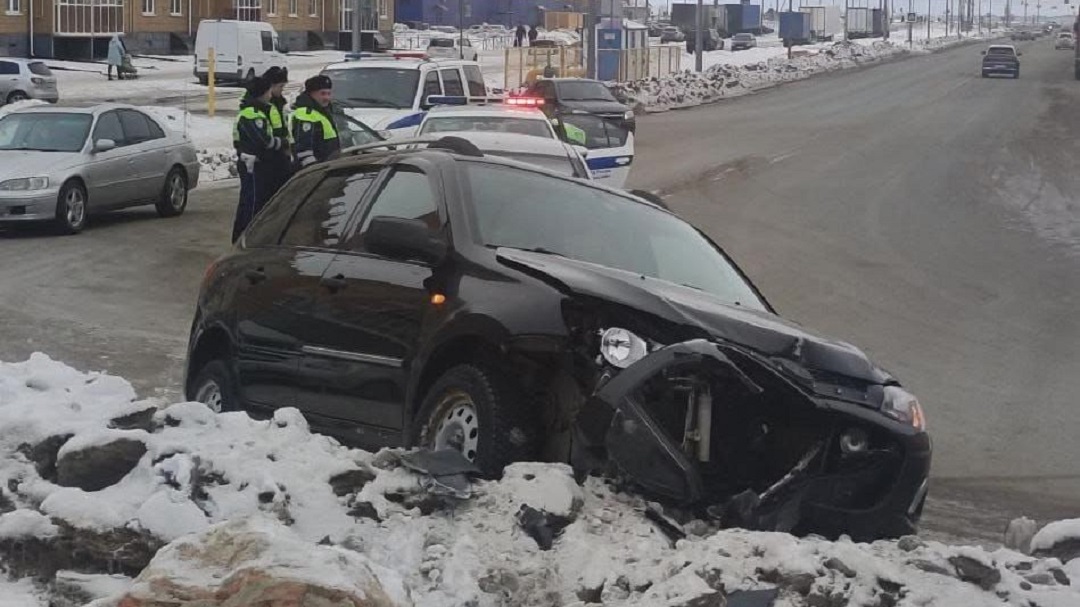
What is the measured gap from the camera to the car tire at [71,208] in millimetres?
17453

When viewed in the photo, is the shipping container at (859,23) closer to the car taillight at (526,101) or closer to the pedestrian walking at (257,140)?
the car taillight at (526,101)

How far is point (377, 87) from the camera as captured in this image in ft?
70.5

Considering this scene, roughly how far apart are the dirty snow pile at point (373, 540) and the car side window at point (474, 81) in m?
17.5

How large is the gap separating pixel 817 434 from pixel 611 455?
0.72 m

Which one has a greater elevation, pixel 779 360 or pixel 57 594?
pixel 779 360

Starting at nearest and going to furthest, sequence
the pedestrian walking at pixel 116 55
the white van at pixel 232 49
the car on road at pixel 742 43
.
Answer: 1. the pedestrian walking at pixel 116 55
2. the white van at pixel 232 49
3. the car on road at pixel 742 43

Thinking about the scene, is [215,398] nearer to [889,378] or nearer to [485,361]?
[485,361]

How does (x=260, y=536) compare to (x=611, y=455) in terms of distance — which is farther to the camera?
(x=611, y=455)

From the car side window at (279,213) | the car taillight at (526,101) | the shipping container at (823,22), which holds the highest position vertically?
the shipping container at (823,22)

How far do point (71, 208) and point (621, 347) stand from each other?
44.1 ft

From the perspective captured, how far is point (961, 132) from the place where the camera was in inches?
1533

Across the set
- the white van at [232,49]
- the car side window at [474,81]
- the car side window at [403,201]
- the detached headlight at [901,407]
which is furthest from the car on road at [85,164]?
the white van at [232,49]

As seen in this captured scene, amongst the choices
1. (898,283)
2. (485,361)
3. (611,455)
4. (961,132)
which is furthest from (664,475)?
(961,132)

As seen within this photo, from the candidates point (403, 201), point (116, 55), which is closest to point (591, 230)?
point (403, 201)
